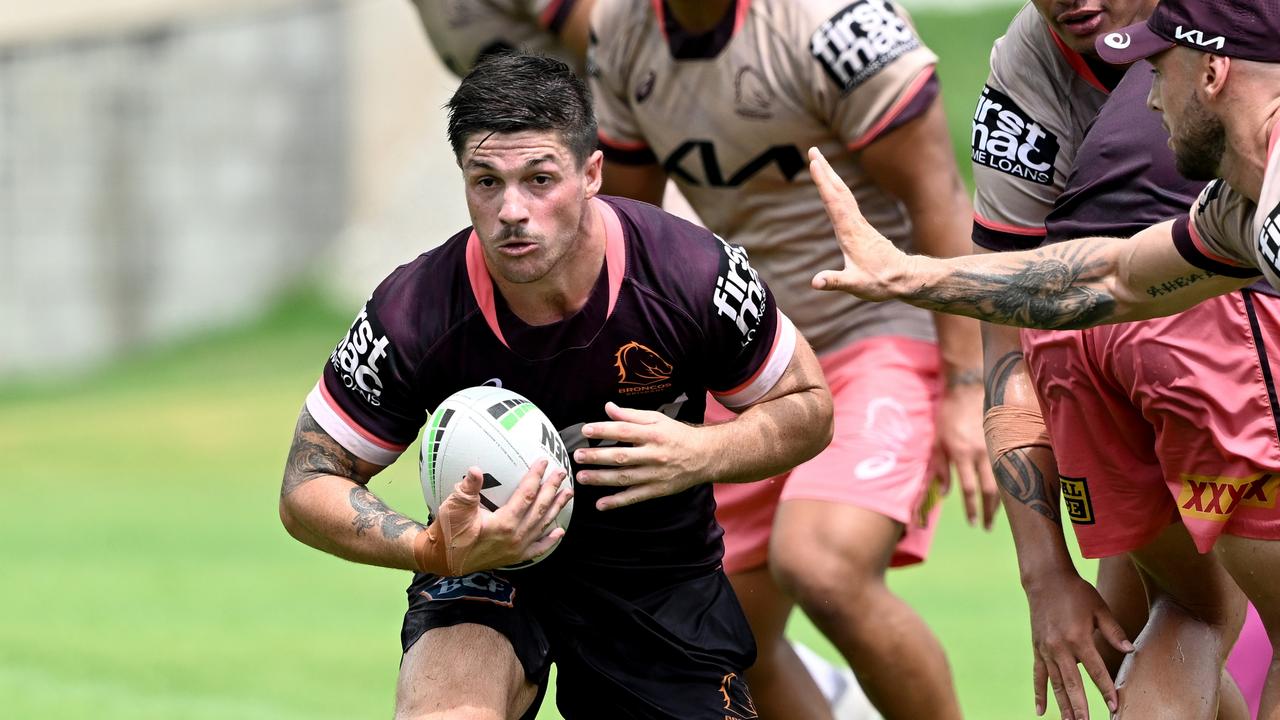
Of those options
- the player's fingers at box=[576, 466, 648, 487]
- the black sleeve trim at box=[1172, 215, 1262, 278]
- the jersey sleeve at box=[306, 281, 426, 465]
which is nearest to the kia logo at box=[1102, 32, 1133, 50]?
the black sleeve trim at box=[1172, 215, 1262, 278]

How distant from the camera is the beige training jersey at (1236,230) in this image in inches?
150

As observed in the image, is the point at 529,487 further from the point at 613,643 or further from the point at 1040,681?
the point at 1040,681

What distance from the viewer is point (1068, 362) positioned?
16.4 ft

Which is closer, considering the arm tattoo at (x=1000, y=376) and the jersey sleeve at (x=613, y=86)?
the arm tattoo at (x=1000, y=376)

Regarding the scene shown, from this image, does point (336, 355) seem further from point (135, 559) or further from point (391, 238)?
point (391, 238)

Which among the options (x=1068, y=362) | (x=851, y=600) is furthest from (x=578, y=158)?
(x=851, y=600)

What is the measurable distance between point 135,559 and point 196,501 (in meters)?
2.73

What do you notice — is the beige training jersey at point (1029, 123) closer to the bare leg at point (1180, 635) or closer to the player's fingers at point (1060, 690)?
the bare leg at point (1180, 635)

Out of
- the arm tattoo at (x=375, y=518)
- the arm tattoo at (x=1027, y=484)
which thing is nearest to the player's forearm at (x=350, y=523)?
the arm tattoo at (x=375, y=518)

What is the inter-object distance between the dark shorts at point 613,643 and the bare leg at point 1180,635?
113cm

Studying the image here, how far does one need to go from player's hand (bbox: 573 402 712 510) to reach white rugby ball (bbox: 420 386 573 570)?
0.35ft

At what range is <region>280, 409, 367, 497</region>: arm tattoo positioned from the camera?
504 centimetres

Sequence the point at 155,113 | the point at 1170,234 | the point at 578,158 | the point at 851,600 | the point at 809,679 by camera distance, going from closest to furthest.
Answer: the point at 1170,234 → the point at 578,158 → the point at 851,600 → the point at 809,679 → the point at 155,113

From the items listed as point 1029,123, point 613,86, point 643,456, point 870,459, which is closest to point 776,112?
point 613,86
